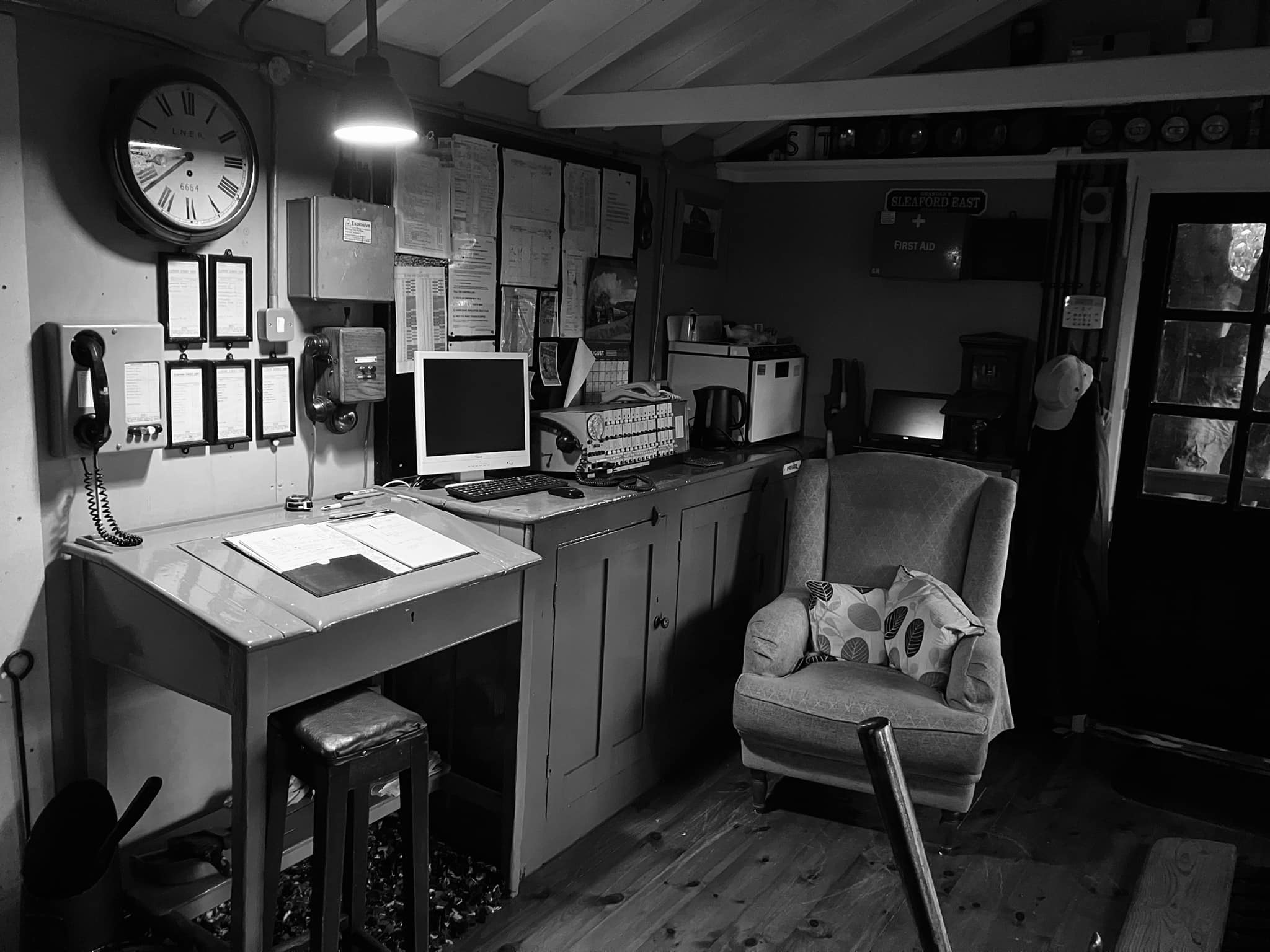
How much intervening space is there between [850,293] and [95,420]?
10.1 feet

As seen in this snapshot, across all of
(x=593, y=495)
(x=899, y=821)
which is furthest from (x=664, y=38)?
(x=899, y=821)

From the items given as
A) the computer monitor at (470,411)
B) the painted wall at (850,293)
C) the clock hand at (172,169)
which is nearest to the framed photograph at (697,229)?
the painted wall at (850,293)

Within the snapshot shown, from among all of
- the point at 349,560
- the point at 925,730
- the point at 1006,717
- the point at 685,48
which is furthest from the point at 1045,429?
the point at 349,560

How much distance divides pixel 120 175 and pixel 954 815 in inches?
111

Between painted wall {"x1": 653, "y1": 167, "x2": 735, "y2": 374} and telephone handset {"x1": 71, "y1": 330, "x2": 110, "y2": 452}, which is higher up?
painted wall {"x1": 653, "y1": 167, "x2": 735, "y2": 374}

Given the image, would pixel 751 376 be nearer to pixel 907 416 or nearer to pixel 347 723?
pixel 907 416

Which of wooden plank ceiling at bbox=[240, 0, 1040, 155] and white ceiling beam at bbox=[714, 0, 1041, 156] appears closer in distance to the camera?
wooden plank ceiling at bbox=[240, 0, 1040, 155]

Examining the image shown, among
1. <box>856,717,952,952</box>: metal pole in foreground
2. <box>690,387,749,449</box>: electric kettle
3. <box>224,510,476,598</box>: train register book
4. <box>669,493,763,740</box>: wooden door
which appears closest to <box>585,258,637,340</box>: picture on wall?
<box>690,387,749,449</box>: electric kettle

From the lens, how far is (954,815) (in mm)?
3146

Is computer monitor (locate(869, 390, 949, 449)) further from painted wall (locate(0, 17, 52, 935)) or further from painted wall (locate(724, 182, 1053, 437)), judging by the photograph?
painted wall (locate(0, 17, 52, 935))

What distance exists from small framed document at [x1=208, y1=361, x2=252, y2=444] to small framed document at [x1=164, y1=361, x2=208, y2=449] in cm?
2

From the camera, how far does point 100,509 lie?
2365 mm

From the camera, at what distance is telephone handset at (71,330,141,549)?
2.25 meters

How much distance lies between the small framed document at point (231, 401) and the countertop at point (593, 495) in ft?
1.53
